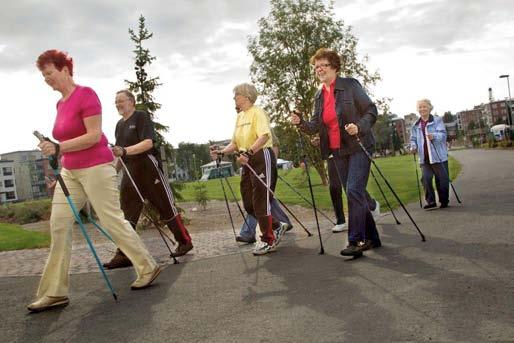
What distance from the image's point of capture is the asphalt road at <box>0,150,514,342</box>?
354 cm

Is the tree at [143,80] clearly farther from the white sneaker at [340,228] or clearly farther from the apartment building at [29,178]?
the apartment building at [29,178]

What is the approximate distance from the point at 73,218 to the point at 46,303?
841 mm

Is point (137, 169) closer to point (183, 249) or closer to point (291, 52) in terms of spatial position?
point (183, 249)

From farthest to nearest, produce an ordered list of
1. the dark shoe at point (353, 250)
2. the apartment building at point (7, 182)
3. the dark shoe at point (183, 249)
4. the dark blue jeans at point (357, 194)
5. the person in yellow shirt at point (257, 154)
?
the apartment building at point (7, 182) < the dark shoe at point (183, 249) < the person in yellow shirt at point (257, 154) < the dark blue jeans at point (357, 194) < the dark shoe at point (353, 250)

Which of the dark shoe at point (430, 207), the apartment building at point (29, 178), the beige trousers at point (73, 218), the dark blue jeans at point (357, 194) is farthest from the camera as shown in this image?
the apartment building at point (29, 178)

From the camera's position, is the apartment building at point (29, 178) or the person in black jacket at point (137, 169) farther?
the apartment building at point (29, 178)

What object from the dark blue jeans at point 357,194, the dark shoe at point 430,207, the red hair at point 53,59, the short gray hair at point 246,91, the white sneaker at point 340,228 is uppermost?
the red hair at point 53,59

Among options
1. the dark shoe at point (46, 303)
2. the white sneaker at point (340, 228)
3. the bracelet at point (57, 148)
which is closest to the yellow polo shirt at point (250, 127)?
the white sneaker at point (340, 228)

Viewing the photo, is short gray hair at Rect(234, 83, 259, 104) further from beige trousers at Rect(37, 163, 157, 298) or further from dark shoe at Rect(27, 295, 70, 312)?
dark shoe at Rect(27, 295, 70, 312)

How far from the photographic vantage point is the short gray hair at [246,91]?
7262mm

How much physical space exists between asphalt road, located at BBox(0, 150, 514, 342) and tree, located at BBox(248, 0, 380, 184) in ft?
73.3

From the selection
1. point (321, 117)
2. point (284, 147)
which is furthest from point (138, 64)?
point (284, 147)

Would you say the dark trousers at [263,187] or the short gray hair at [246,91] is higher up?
the short gray hair at [246,91]

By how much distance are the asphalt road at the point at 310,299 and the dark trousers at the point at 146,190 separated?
0.99m
